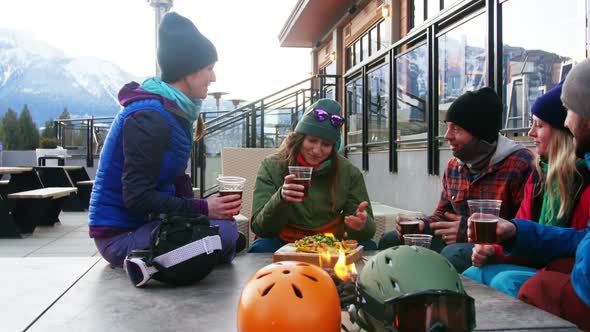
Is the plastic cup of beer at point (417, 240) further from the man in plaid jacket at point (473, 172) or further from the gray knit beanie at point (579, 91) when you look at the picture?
the man in plaid jacket at point (473, 172)

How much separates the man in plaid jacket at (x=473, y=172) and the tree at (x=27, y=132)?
35886mm

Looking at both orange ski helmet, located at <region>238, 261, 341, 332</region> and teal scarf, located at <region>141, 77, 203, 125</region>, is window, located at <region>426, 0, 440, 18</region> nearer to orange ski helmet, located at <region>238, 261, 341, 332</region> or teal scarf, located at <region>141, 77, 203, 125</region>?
teal scarf, located at <region>141, 77, 203, 125</region>

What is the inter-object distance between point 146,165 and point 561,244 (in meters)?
1.82

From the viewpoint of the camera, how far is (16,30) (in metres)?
101

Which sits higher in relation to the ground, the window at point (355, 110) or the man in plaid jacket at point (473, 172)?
the window at point (355, 110)

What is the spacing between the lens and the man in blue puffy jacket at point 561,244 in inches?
80.3

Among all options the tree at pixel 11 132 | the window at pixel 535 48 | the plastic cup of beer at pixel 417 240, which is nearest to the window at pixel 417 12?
the window at pixel 535 48

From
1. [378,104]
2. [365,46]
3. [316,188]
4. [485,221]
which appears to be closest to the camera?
[485,221]

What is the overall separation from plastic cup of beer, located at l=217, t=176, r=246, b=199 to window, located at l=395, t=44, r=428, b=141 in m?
3.64

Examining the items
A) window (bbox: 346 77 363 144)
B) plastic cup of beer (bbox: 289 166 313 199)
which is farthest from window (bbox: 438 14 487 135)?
window (bbox: 346 77 363 144)

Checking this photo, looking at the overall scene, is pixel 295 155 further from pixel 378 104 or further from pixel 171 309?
pixel 378 104

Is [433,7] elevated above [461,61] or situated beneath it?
elevated above

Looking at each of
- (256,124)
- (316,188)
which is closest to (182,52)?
(316,188)

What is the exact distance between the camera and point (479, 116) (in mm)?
3590
